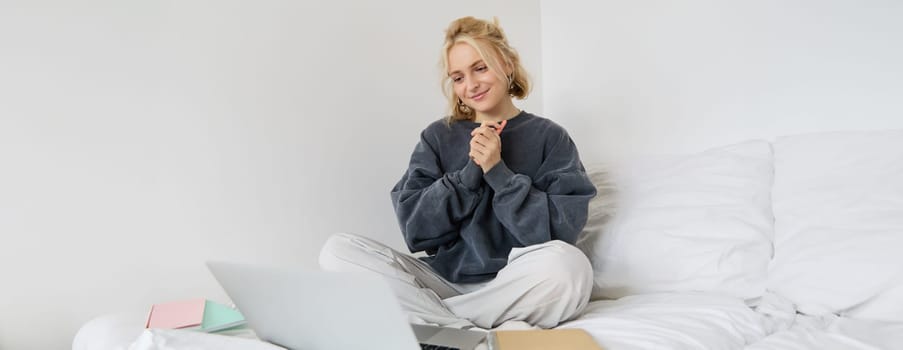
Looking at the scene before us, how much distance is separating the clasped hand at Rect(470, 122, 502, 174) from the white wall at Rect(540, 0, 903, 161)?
550 millimetres

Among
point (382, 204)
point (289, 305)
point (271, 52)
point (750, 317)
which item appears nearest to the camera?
point (289, 305)

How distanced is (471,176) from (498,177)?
6cm

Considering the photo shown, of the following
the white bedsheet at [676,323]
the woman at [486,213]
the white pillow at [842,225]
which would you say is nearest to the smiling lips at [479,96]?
the woman at [486,213]

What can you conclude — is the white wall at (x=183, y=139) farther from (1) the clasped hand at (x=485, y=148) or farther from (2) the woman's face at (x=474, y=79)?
(1) the clasped hand at (x=485, y=148)

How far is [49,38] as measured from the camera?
118 cm

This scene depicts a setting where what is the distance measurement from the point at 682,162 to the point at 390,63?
0.74 m

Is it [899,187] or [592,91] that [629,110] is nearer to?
[592,91]

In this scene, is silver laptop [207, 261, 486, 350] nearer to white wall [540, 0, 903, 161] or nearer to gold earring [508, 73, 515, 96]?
gold earring [508, 73, 515, 96]

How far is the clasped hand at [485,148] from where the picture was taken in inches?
45.9

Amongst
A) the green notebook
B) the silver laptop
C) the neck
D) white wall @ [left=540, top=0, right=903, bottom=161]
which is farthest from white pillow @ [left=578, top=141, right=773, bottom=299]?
the green notebook

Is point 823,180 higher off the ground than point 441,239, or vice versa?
point 823,180

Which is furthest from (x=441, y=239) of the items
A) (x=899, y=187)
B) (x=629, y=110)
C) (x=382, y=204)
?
(x=899, y=187)

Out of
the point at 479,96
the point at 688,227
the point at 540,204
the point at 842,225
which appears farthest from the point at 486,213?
the point at 842,225

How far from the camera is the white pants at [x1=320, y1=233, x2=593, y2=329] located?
102 centimetres
